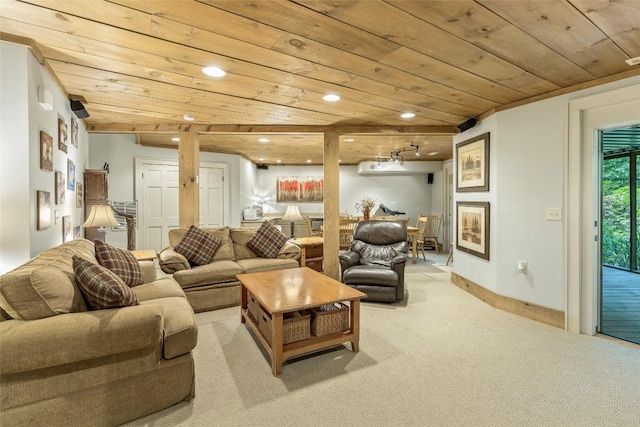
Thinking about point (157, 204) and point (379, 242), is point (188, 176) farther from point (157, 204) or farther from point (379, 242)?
point (379, 242)

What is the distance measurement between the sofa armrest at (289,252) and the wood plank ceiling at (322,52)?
1755mm

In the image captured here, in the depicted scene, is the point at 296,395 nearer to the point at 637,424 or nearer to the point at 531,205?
the point at 637,424

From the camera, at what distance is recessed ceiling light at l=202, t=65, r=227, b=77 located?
2.38 meters

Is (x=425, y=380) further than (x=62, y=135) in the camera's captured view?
No

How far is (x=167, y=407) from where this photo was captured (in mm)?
1796

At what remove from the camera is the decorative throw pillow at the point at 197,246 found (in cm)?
373

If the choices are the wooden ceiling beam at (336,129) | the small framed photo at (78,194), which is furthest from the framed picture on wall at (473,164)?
the small framed photo at (78,194)

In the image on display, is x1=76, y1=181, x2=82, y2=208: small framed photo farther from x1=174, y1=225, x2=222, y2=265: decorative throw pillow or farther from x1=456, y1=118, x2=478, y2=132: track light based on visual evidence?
x1=456, y1=118, x2=478, y2=132: track light

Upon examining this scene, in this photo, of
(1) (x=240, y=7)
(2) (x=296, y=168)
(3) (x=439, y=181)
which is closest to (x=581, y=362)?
(1) (x=240, y=7)

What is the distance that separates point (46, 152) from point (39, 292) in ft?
4.80

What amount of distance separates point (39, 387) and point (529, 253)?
3943 millimetres

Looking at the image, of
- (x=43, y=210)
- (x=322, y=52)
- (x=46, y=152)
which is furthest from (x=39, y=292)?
(x=322, y=52)

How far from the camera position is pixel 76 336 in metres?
1.51

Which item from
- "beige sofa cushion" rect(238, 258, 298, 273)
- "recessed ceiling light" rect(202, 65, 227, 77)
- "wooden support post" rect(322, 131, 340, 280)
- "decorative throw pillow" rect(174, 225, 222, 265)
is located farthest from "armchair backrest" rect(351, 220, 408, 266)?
"recessed ceiling light" rect(202, 65, 227, 77)
